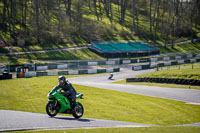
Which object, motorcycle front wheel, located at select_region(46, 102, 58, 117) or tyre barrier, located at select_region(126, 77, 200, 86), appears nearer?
motorcycle front wheel, located at select_region(46, 102, 58, 117)

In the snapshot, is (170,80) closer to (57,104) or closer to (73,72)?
(73,72)

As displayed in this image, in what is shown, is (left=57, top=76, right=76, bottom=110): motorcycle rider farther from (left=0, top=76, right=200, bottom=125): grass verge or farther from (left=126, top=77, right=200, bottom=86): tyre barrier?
(left=126, top=77, right=200, bottom=86): tyre barrier

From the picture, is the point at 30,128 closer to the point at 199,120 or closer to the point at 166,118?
the point at 166,118

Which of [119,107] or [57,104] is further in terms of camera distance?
[119,107]

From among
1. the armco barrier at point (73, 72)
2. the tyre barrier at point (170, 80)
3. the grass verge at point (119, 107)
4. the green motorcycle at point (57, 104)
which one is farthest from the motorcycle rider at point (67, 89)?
the armco barrier at point (73, 72)

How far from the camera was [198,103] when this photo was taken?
2247 centimetres

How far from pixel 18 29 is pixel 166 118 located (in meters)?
58.9

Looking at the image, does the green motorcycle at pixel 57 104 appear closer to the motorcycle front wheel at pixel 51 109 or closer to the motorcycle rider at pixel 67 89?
the motorcycle front wheel at pixel 51 109

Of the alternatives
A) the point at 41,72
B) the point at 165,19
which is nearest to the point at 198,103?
the point at 41,72

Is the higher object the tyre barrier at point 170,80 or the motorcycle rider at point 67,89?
the motorcycle rider at point 67,89

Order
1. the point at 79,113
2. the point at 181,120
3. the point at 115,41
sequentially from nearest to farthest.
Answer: the point at 79,113 → the point at 181,120 → the point at 115,41

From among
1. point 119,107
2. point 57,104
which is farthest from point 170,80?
point 57,104

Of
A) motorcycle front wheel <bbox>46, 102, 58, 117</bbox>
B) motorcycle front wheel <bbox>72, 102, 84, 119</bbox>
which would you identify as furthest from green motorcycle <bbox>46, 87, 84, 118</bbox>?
motorcycle front wheel <bbox>72, 102, 84, 119</bbox>

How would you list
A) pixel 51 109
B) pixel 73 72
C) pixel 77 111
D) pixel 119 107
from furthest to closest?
pixel 73 72
pixel 119 107
pixel 77 111
pixel 51 109
